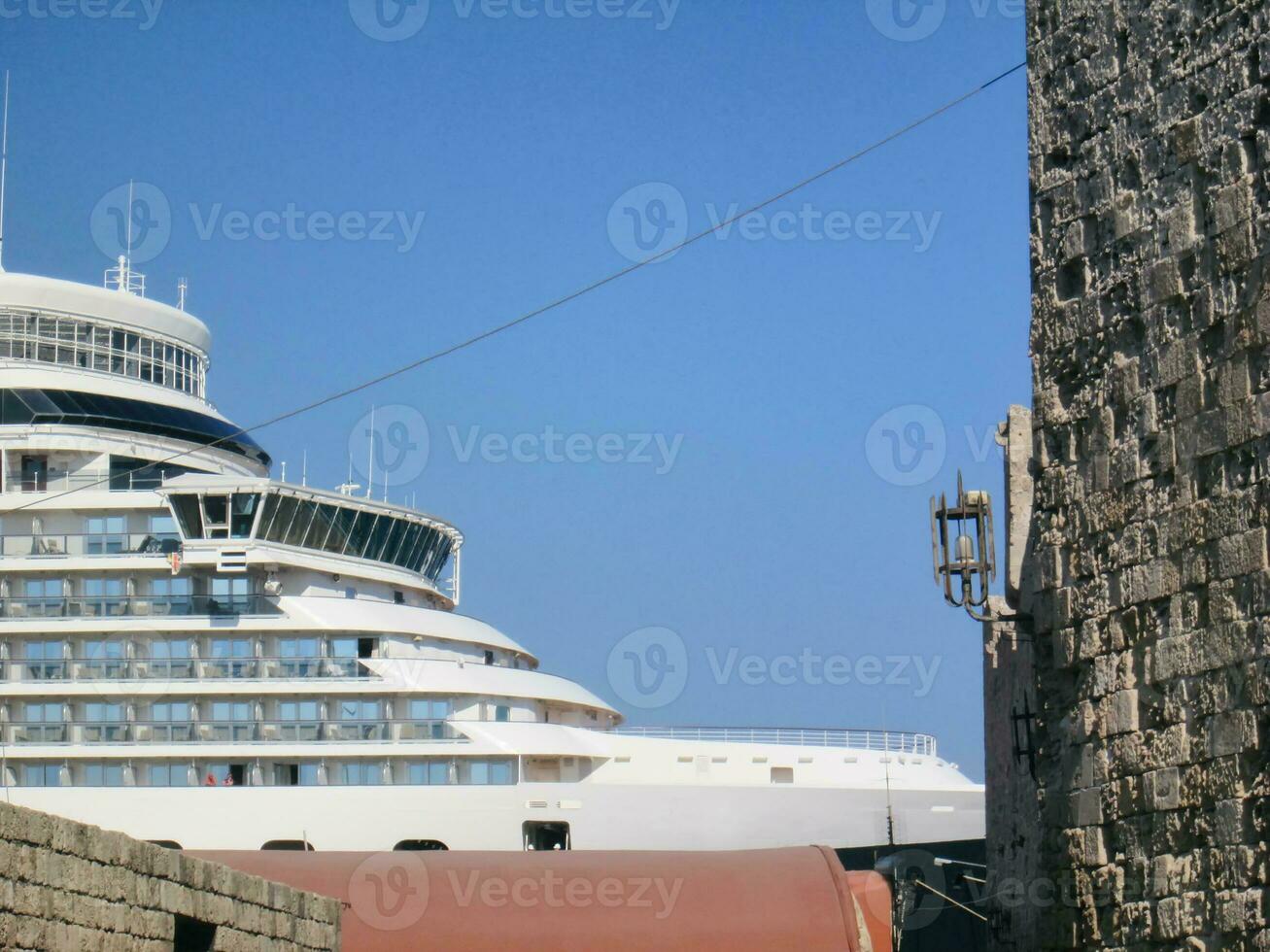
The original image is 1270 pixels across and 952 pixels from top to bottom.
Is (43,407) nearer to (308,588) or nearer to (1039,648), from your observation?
(308,588)

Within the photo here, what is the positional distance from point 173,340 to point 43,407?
10.9 feet

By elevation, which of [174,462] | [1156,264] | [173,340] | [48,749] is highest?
[173,340]

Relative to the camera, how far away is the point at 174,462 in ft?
103

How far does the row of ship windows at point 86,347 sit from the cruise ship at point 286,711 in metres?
1.31

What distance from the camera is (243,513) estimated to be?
29.2 meters

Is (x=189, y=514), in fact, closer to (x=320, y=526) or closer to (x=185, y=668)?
(x=320, y=526)

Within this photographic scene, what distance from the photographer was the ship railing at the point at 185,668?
29.1 meters

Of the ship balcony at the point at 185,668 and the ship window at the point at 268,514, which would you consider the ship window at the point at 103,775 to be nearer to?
the ship balcony at the point at 185,668

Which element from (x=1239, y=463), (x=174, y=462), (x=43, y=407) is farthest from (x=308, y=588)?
(x=1239, y=463)

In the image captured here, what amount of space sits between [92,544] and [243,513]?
9.98 ft

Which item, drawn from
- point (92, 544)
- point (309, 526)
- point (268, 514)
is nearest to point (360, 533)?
point (309, 526)

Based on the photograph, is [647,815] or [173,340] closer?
[647,815]

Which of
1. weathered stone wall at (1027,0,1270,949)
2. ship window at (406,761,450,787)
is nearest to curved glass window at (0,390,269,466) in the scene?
ship window at (406,761,450,787)

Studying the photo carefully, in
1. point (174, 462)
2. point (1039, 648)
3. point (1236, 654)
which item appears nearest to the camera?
point (1236, 654)
